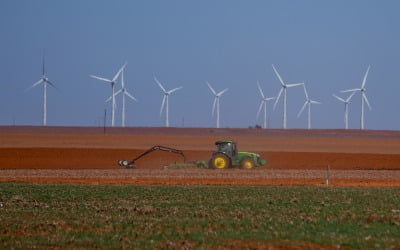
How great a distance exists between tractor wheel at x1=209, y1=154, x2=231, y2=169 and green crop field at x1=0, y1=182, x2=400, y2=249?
21.1m

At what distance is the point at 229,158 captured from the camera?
57844mm

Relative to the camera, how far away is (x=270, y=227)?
2220 centimetres

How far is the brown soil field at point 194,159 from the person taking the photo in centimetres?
4991

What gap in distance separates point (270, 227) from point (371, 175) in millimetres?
34390

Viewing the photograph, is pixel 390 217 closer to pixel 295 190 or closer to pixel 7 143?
pixel 295 190

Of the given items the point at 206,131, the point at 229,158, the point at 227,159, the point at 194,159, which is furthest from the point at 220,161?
the point at 206,131

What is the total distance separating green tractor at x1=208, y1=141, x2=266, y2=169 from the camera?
189 feet

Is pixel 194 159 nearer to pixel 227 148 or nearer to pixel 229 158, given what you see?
pixel 227 148

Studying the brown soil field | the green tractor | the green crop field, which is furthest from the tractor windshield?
the green crop field

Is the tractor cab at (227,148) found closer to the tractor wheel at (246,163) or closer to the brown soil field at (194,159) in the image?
the tractor wheel at (246,163)

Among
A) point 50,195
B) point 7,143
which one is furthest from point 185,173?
point 7,143

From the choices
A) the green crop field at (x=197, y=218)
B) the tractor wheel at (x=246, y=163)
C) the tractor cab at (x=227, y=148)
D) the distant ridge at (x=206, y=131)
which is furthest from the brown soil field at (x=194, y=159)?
the green crop field at (x=197, y=218)

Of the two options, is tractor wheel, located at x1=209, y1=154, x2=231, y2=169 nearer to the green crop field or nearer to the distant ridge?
the green crop field

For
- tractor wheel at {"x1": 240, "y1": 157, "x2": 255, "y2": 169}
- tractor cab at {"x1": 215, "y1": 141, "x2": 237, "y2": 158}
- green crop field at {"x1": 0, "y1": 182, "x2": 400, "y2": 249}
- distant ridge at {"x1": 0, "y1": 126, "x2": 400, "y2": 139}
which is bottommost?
green crop field at {"x1": 0, "y1": 182, "x2": 400, "y2": 249}
